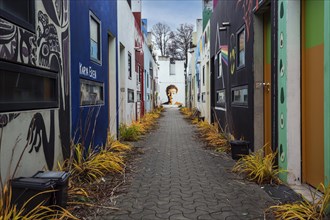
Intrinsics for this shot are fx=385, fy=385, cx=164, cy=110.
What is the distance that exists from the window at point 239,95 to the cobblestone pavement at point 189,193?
1366mm

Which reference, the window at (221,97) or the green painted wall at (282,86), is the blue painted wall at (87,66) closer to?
the green painted wall at (282,86)

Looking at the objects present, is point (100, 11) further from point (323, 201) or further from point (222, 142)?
point (323, 201)

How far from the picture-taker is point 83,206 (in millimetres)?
4512

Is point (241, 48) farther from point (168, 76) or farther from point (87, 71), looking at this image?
point (168, 76)

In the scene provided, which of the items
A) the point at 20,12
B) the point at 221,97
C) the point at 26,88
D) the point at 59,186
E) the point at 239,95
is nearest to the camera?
the point at 59,186

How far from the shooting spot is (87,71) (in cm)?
728

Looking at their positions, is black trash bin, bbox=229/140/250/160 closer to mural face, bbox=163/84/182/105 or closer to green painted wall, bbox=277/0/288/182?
green painted wall, bbox=277/0/288/182

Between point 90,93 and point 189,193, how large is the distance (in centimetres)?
338

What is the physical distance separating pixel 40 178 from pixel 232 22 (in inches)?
284

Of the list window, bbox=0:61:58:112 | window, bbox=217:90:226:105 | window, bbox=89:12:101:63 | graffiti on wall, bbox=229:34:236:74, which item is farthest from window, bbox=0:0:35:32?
window, bbox=217:90:226:105

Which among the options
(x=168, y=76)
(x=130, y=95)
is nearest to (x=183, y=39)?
(x=168, y=76)

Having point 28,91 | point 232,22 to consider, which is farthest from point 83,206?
point 232,22

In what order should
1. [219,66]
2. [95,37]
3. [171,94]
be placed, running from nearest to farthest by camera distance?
[95,37]
[219,66]
[171,94]

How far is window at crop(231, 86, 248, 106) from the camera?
8.34m
